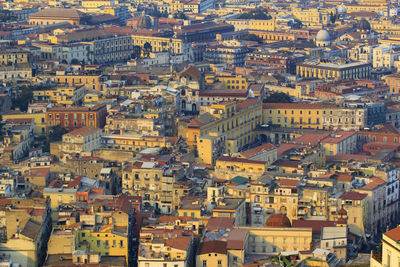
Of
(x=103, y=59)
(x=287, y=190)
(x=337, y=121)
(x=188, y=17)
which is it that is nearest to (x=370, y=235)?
(x=287, y=190)

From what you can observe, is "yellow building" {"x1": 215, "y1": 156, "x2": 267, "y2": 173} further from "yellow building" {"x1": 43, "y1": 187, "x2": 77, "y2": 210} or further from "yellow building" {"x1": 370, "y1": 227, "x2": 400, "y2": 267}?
"yellow building" {"x1": 370, "y1": 227, "x2": 400, "y2": 267}

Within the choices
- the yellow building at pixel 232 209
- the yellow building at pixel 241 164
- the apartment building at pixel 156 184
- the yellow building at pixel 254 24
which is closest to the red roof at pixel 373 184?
the yellow building at pixel 241 164

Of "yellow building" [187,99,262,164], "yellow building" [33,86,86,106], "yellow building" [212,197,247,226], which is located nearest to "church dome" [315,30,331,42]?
"yellow building" [187,99,262,164]

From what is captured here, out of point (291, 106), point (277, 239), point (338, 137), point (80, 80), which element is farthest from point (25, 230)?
point (80, 80)

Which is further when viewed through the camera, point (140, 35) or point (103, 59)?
point (140, 35)

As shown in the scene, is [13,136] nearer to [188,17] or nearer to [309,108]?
[309,108]

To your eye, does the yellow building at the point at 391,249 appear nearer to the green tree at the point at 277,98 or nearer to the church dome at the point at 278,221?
the church dome at the point at 278,221
